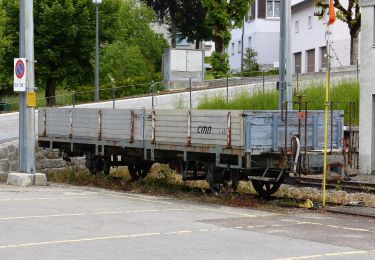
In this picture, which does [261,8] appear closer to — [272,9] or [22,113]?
[272,9]

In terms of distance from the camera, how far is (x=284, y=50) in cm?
2152

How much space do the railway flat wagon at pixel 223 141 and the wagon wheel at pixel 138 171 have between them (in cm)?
72

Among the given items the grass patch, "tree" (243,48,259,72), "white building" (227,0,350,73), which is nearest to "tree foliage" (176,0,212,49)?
"white building" (227,0,350,73)

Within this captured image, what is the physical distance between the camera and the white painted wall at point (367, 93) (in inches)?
978

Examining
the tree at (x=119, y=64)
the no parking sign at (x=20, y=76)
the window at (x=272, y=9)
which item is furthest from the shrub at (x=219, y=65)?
the no parking sign at (x=20, y=76)

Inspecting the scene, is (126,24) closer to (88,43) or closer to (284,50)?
(88,43)

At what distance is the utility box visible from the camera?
43.8 m

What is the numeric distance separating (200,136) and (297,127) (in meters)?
2.16

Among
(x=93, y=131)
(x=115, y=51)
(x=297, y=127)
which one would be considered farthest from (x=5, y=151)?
(x=115, y=51)

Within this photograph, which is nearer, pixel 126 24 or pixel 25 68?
pixel 25 68

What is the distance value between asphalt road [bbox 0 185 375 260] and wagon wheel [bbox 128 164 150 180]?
5536 millimetres

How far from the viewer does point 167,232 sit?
11.5m

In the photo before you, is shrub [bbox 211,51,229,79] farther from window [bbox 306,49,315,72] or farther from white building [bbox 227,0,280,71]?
white building [bbox 227,0,280,71]

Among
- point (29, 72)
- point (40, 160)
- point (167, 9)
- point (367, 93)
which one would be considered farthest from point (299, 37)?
point (29, 72)
